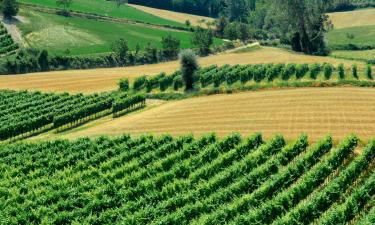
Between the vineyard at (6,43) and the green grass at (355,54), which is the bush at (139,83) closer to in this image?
the vineyard at (6,43)

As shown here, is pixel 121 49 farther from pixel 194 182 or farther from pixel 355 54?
pixel 194 182

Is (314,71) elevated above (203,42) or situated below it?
below

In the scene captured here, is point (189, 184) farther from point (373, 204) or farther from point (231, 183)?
point (373, 204)

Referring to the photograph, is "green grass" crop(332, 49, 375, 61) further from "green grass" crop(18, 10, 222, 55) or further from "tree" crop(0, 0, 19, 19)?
"tree" crop(0, 0, 19, 19)

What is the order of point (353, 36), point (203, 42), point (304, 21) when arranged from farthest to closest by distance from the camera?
point (353, 36) → point (203, 42) → point (304, 21)

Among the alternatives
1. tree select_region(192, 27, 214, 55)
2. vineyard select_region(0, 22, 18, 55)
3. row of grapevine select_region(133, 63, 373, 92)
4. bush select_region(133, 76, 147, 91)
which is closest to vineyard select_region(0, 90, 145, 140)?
bush select_region(133, 76, 147, 91)

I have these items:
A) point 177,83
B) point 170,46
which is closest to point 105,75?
point 177,83

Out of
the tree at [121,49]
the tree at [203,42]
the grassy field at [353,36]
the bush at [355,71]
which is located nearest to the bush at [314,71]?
the bush at [355,71]
